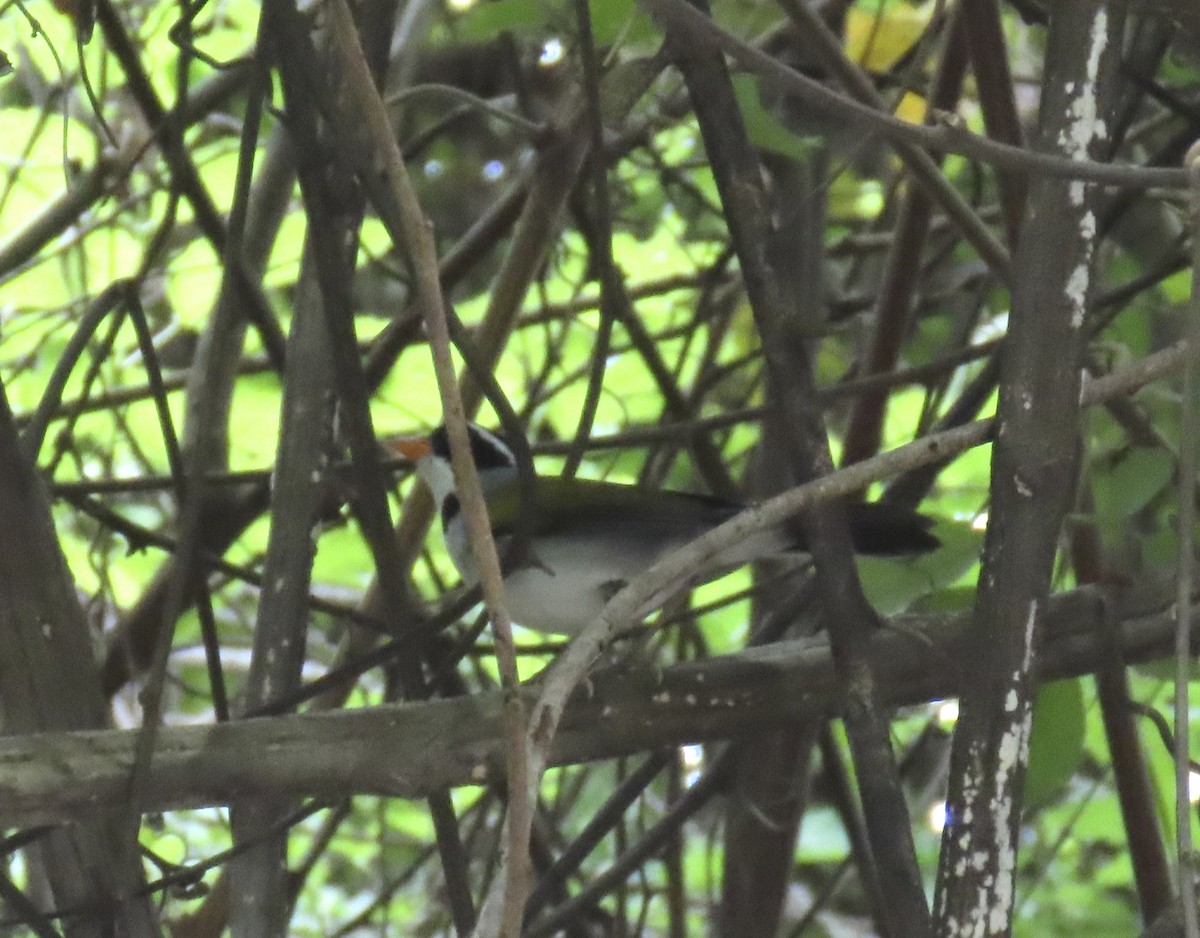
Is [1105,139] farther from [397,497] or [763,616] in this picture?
[397,497]

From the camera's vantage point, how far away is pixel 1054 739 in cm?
176

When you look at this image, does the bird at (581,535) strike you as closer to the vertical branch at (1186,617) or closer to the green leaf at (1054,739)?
the green leaf at (1054,739)

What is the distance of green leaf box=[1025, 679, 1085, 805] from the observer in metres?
1.74

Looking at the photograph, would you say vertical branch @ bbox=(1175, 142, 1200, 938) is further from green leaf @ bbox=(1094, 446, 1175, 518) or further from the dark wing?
the dark wing

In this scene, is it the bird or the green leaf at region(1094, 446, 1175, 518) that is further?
the bird

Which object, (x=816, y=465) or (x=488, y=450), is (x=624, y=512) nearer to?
Answer: (x=488, y=450)

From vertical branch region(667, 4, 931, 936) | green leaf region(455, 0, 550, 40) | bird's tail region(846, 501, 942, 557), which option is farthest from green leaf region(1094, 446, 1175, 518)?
green leaf region(455, 0, 550, 40)

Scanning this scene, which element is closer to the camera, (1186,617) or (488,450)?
(1186,617)

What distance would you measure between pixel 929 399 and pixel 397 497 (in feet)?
2.98

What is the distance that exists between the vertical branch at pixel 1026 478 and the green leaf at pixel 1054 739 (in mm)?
582

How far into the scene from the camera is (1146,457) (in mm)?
1818

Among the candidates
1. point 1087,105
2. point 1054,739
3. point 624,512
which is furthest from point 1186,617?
point 624,512

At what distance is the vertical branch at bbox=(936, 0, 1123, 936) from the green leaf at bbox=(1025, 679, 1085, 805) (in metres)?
0.58

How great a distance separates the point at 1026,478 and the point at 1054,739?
2.08 feet
